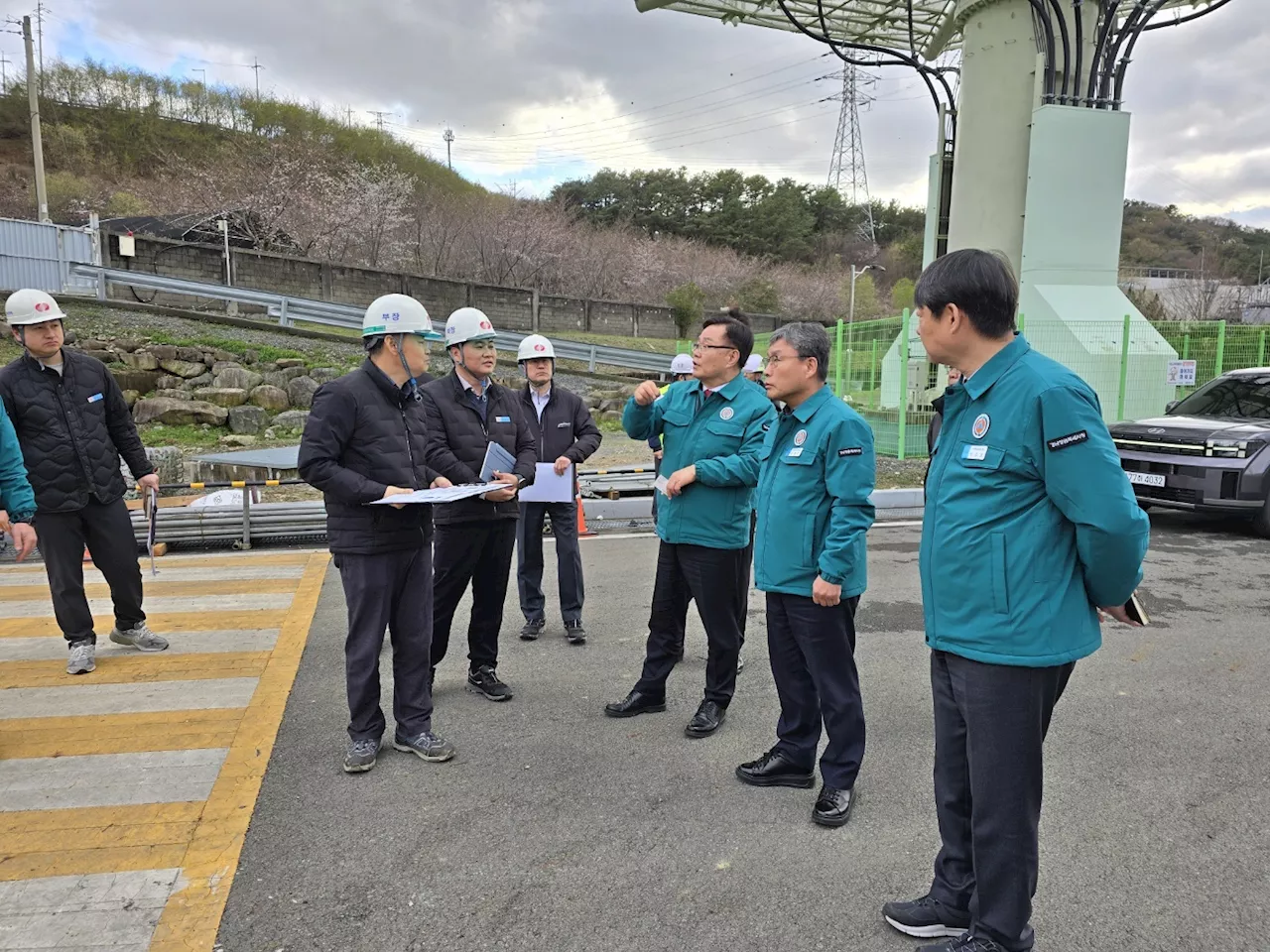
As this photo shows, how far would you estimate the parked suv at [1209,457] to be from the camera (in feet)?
28.7

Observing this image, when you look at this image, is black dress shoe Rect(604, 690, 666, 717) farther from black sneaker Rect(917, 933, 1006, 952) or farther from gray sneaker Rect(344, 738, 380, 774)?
black sneaker Rect(917, 933, 1006, 952)

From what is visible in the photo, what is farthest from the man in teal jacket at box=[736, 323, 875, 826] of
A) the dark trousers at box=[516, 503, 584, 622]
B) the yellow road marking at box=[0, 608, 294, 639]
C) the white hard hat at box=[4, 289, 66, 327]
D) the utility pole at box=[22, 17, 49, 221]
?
the utility pole at box=[22, 17, 49, 221]

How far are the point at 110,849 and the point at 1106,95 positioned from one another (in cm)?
1802

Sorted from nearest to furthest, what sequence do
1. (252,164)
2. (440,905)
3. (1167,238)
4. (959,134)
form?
1. (440,905)
2. (959,134)
3. (252,164)
4. (1167,238)

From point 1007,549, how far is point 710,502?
6.74ft

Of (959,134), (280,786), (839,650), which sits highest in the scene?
(959,134)

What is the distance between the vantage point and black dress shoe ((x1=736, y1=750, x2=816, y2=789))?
3.71 meters

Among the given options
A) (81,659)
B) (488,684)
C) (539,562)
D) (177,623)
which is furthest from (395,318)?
(177,623)

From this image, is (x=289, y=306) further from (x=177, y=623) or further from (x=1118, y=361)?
(x=1118, y=361)

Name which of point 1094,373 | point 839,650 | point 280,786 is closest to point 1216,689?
point 839,650

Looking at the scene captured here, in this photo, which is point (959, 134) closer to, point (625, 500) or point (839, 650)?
point (625, 500)

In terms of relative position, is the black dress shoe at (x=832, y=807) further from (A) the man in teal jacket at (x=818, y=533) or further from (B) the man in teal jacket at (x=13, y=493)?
(B) the man in teal jacket at (x=13, y=493)

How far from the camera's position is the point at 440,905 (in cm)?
284

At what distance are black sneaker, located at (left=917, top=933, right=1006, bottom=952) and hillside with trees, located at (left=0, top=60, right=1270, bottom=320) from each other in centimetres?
3297
